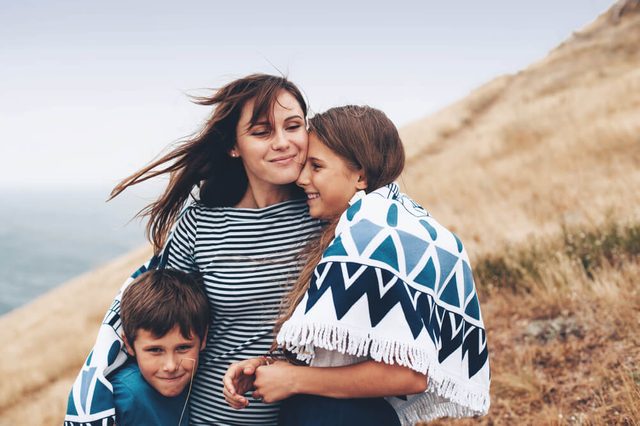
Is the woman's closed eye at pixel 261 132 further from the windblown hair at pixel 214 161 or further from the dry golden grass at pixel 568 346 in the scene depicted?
the dry golden grass at pixel 568 346

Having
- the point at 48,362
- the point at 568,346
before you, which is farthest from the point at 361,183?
the point at 48,362

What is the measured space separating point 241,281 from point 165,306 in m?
0.34

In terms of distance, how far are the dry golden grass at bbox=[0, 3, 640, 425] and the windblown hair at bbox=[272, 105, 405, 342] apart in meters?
1.72

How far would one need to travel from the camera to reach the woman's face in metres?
2.35

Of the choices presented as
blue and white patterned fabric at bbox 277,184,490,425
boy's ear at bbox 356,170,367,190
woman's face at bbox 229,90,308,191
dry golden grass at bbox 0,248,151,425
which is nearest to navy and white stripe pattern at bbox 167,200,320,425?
woman's face at bbox 229,90,308,191

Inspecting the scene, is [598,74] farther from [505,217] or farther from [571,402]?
[571,402]

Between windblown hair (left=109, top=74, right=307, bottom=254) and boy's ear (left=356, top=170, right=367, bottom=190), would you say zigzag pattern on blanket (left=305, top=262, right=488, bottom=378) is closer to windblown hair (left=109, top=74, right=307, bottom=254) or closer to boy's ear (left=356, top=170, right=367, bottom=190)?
boy's ear (left=356, top=170, right=367, bottom=190)

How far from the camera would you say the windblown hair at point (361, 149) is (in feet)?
6.91

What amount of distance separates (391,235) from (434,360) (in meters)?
0.43

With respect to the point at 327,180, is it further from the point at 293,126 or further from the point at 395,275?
the point at 395,275

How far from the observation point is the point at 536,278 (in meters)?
4.81

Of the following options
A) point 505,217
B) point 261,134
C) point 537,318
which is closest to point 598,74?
point 505,217

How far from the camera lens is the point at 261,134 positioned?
248 centimetres

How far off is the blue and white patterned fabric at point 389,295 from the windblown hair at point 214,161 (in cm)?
82
